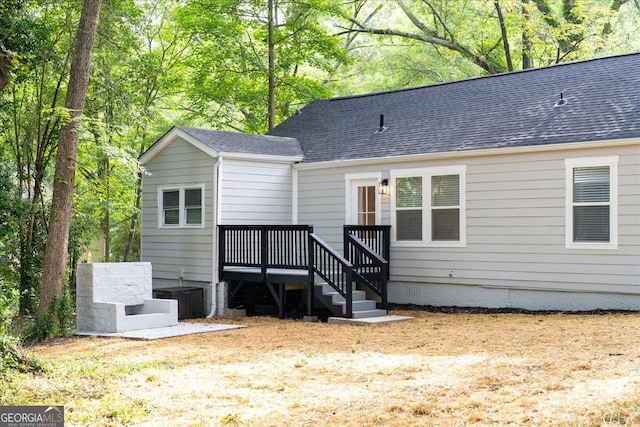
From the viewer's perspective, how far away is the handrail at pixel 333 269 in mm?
12680

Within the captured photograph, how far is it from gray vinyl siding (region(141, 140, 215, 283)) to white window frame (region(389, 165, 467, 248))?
11.8 feet

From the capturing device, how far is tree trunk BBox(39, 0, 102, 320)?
12.3 m

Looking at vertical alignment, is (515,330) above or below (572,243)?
below

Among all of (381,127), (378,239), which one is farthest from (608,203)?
(381,127)

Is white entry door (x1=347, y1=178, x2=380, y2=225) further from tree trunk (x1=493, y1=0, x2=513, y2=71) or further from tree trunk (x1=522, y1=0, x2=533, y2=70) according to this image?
tree trunk (x1=493, y1=0, x2=513, y2=71)

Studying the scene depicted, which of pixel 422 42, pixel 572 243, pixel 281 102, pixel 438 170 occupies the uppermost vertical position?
pixel 422 42

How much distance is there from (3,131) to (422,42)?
1600 centimetres

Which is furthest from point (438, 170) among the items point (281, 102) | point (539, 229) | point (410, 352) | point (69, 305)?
point (281, 102)

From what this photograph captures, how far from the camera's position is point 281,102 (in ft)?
76.7

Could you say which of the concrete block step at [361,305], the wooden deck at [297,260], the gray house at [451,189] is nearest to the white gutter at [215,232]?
the gray house at [451,189]

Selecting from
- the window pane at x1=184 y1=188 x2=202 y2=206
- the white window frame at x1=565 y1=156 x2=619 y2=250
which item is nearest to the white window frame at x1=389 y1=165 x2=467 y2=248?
the white window frame at x1=565 y1=156 x2=619 y2=250

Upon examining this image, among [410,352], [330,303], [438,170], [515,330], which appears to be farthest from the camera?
[438,170]

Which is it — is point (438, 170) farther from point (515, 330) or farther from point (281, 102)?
point (281, 102)

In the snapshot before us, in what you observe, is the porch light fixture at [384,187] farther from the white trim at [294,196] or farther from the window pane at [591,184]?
the window pane at [591,184]
